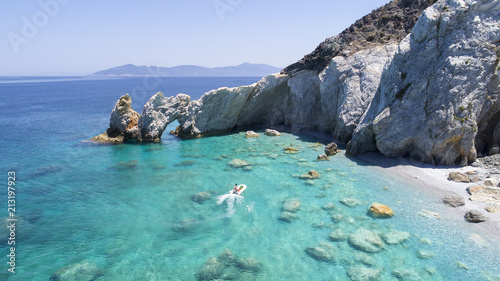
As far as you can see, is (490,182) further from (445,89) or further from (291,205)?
(291,205)

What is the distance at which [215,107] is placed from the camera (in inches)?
1777

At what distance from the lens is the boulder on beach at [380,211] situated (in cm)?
1981

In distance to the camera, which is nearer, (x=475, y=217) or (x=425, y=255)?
(x=425, y=255)

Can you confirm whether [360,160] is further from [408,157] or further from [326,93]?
[326,93]

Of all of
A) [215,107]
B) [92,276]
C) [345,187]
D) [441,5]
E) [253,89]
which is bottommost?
[92,276]

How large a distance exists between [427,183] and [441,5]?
17.5m

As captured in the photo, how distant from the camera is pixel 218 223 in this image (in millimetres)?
19922

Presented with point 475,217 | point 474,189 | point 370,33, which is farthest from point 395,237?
point 370,33

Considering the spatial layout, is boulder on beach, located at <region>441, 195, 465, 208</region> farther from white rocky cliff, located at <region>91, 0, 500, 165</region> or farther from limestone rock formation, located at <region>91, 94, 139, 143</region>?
limestone rock formation, located at <region>91, 94, 139, 143</region>

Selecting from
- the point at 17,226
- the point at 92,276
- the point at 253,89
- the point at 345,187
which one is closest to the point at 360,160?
the point at 345,187

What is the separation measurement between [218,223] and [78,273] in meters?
8.22

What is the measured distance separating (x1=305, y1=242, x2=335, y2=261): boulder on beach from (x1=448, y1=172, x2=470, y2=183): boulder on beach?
45.7 ft

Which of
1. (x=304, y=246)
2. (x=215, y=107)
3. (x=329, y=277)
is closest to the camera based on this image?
(x=329, y=277)

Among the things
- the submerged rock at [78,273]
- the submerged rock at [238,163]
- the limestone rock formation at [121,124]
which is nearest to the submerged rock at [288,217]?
the submerged rock at [238,163]
